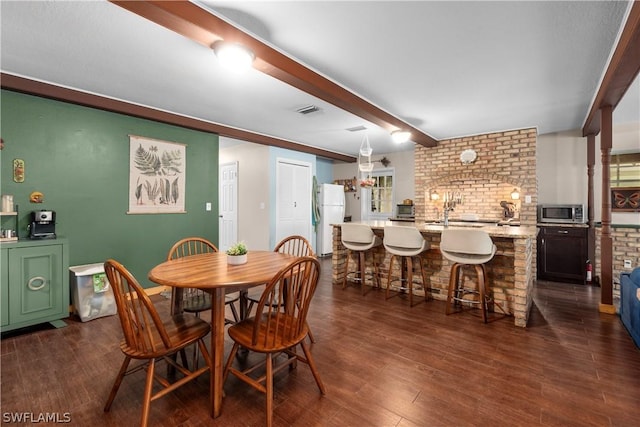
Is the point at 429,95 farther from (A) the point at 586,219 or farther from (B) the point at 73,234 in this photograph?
(B) the point at 73,234

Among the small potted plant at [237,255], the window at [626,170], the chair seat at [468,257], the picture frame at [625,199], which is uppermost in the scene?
the window at [626,170]

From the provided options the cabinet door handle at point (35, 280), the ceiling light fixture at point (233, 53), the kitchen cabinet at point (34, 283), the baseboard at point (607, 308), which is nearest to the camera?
the ceiling light fixture at point (233, 53)

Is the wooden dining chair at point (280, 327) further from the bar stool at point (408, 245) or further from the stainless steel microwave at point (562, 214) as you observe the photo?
the stainless steel microwave at point (562, 214)

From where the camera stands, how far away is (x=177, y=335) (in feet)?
5.88

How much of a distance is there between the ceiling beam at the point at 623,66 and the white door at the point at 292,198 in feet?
15.3

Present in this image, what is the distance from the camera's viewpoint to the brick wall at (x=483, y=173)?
494 centimetres

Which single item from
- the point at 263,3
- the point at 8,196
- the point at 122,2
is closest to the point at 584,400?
the point at 263,3

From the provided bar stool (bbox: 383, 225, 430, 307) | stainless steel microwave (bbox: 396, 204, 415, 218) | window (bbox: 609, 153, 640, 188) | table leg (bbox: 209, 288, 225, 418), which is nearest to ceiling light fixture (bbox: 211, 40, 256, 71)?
table leg (bbox: 209, 288, 225, 418)

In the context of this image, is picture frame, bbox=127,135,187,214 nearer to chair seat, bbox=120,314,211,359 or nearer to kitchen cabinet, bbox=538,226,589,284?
chair seat, bbox=120,314,211,359

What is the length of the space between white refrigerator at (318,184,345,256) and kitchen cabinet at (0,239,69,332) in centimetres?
467

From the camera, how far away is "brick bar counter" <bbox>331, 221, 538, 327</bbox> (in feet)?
9.75

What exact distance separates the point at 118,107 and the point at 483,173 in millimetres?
5516

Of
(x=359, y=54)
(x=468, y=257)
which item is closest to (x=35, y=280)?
(x=359, y=54)

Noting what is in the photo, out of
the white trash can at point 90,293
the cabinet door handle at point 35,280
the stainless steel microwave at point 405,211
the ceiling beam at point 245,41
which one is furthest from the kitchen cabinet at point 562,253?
the cabinet door handle at point 35,280
